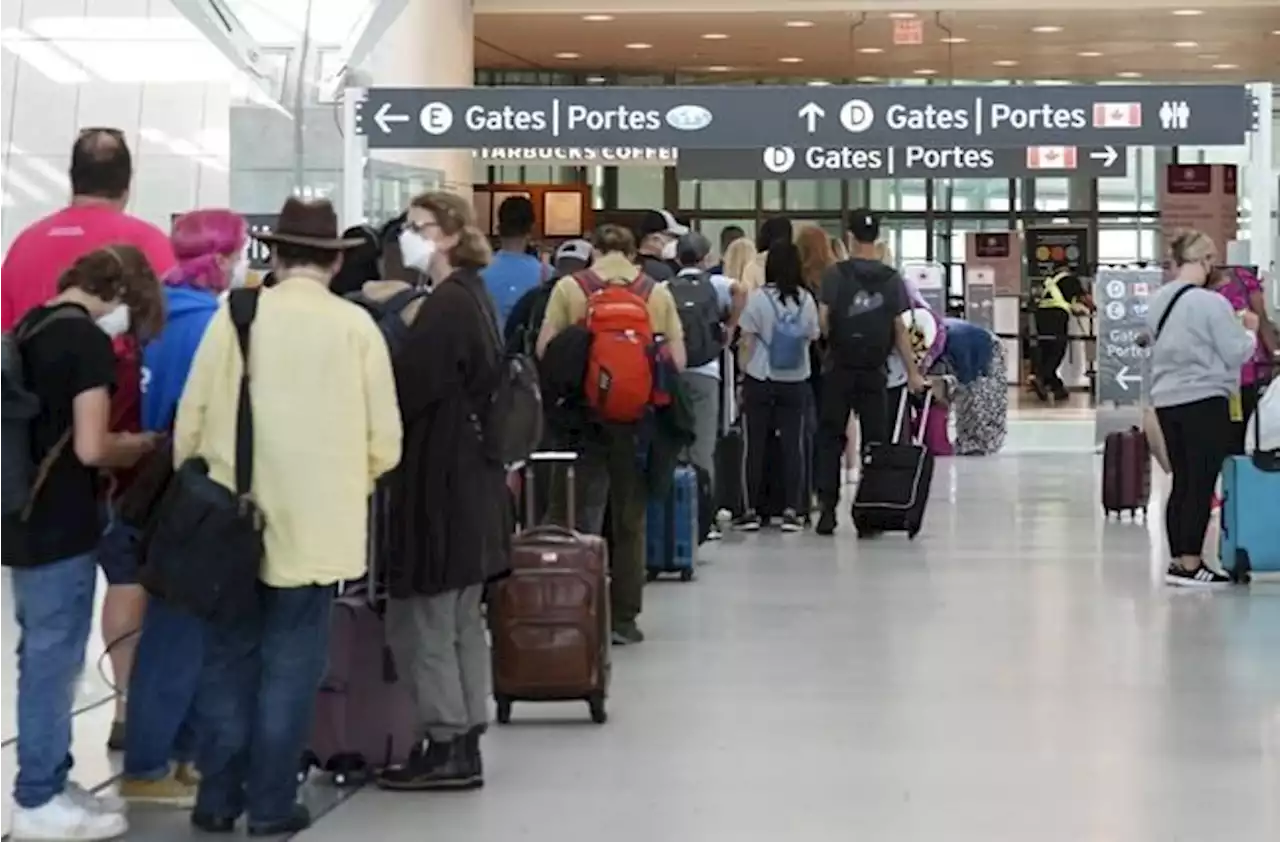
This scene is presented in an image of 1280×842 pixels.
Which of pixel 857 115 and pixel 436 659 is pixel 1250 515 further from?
pixel 436 659

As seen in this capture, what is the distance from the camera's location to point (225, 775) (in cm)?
591

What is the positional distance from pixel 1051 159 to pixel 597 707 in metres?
8.83

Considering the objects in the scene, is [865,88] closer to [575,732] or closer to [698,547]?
[698,547]

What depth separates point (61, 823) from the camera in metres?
5.70

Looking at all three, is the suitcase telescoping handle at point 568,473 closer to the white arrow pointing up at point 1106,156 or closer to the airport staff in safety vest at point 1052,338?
the white arrow pointing up at point 1106,156

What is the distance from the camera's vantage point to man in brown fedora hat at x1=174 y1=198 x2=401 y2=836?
561 centimetres

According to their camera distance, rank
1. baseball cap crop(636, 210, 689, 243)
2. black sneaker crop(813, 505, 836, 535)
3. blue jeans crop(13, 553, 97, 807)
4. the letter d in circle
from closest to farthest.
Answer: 1. blue jeans crop(13, 553, 97, 807)
2. baseball cap crop(636, 210, 689, 243)
3. black sneaker crop(813, 505, 836, 535)
4. the letter d in circle

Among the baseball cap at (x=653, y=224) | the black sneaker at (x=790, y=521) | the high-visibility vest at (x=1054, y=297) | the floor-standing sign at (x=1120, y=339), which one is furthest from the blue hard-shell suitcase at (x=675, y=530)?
the high-visibility vest at (x=1054, y=297)

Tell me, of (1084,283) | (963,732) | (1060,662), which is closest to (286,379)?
(963,732)

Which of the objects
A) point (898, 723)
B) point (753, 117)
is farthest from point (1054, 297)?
point (898, 723)

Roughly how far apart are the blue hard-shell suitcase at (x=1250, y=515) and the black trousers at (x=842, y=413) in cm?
235

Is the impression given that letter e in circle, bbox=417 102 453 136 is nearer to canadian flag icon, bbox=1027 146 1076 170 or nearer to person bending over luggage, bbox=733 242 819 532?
person bending over luggage, bbox=733 242 819 532

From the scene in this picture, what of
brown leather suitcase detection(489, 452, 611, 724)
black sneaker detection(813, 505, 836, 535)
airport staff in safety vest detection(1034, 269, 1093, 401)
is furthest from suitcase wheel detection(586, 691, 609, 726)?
airport staff in safety vest detection(1034, 269, 1093, 401)

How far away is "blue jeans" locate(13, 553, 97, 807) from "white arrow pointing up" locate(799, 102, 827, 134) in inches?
294
